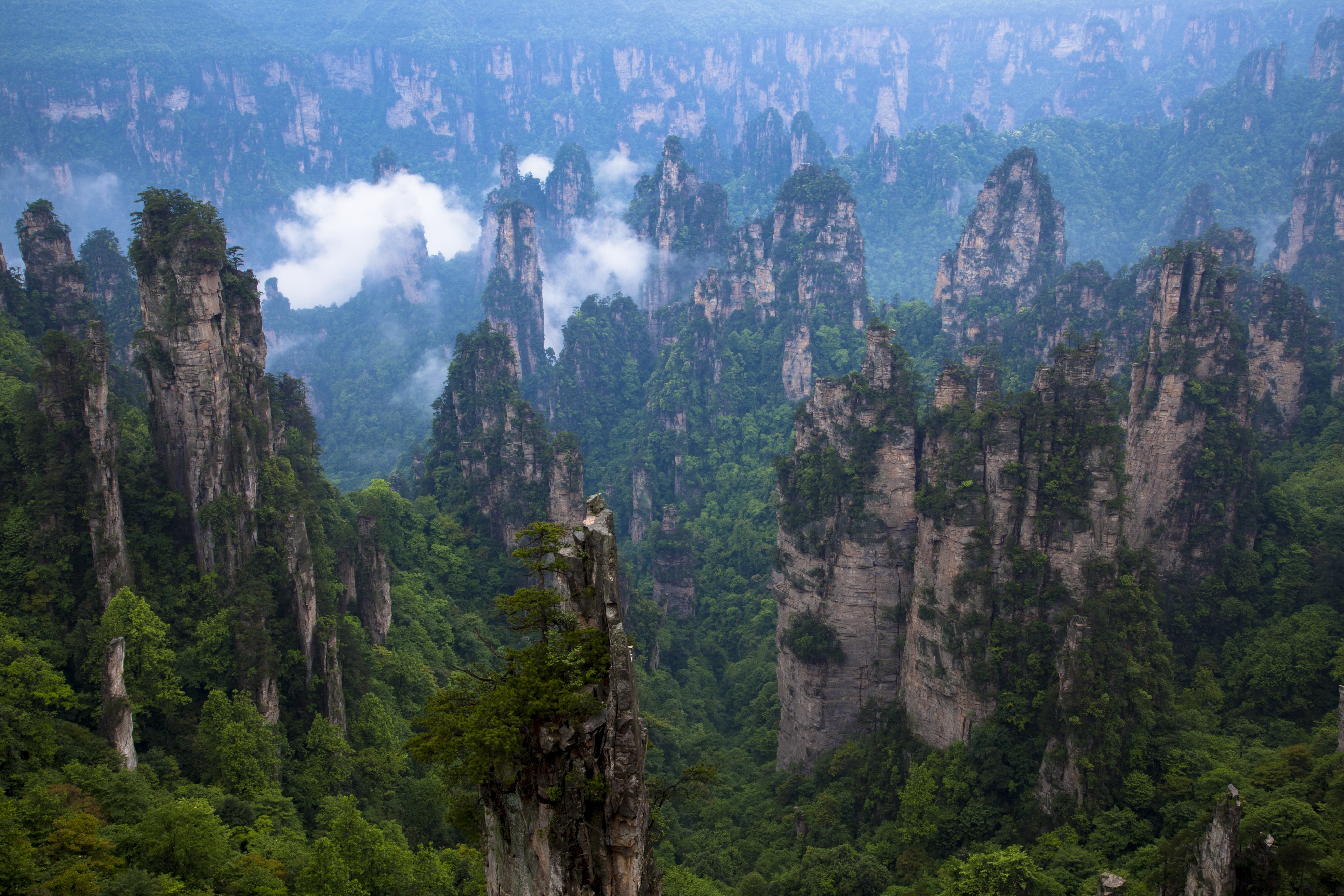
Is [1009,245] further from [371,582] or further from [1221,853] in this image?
[1221,853]

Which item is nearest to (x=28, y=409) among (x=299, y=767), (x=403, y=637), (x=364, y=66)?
(x=299, y=767)

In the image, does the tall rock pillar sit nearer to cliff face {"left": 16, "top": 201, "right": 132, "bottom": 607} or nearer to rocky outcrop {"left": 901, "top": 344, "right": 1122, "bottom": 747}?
cliff face {"left": 16, "top": 201, "right": 132, "bottom": 607}

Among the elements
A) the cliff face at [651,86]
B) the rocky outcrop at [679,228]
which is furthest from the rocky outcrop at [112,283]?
the cliff face at [651,86]

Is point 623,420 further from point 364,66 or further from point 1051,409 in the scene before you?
point 364,66

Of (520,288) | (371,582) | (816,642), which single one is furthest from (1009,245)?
(371,582)

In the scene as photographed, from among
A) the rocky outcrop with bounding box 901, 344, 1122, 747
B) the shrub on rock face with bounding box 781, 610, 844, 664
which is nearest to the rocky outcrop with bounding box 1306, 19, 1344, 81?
the rocky outcrop with bounding box 901, 344, 1122, 747

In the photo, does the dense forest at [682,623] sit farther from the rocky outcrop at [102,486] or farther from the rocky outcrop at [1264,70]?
the rocky outcrop at [1264,70]
